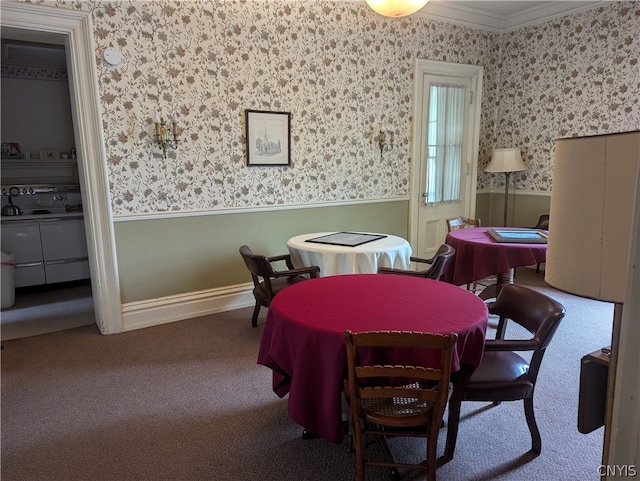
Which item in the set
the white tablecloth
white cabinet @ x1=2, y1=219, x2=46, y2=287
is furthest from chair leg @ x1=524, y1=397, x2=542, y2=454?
white cabinet @ x1=2, y1=219, x2=46, y2=287

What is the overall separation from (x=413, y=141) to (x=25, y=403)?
175 inches

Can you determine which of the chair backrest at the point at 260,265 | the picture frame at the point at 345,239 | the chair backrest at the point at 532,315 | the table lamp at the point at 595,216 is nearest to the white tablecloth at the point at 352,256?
the picture frame at the point at 345,239

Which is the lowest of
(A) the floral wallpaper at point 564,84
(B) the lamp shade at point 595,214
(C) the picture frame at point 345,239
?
(C) the picture frame at point 345,239

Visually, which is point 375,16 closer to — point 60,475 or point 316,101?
point 316,101

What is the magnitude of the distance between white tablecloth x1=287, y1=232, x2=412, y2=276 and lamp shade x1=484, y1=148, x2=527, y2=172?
2568mm

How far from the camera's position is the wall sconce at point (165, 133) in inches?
140

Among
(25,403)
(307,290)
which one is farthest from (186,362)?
(307,290)

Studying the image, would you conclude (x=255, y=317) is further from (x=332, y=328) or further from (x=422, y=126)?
(x=422, y=126)

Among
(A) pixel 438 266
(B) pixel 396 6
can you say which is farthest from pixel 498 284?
(B) pixel 396 6

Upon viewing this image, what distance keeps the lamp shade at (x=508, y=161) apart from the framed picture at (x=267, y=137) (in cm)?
284

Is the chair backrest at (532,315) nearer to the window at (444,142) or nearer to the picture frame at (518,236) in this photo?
the picture frame at (518,236)

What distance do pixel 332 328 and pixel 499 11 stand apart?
5236mm

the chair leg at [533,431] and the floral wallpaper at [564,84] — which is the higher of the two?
the floral wallpaper at [564,84]

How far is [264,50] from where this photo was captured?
3.98m
